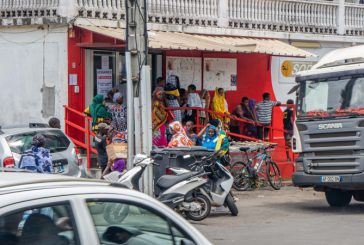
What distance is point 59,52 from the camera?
773 inches

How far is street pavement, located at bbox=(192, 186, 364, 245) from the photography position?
11914mm

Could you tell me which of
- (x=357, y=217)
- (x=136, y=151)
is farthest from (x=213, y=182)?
(x=357, y=217)

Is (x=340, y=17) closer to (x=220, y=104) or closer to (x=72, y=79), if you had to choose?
(x=220, y=104)

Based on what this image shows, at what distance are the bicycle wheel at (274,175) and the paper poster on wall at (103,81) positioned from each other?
4.59 metres

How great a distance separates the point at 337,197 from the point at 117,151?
14.8 ft

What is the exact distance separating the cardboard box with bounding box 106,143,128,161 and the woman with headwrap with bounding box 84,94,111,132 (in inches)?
74.4

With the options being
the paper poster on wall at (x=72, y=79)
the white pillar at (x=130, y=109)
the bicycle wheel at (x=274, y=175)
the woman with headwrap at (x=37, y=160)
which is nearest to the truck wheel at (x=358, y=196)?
the bicycle wheel at (x=274, y=175)

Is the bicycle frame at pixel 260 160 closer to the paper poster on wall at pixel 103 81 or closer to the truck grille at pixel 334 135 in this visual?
the truck grille at pixel 334 135

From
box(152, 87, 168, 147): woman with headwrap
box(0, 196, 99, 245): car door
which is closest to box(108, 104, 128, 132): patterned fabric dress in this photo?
box(152, 87, 168, 147): woman with headwrap

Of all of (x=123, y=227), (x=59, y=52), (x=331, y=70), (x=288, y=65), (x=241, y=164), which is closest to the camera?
(x=123, y=227)

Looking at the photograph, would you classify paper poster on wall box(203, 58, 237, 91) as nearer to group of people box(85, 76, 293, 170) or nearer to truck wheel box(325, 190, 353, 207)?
group of people box(85, 76, 293, 170)

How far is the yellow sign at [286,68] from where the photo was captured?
2466 centimetres

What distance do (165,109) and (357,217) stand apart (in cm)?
619

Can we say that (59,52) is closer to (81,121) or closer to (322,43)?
(81,121)
